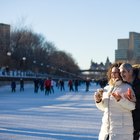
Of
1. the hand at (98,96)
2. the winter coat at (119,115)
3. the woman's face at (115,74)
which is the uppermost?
the woman's face at (115,74)

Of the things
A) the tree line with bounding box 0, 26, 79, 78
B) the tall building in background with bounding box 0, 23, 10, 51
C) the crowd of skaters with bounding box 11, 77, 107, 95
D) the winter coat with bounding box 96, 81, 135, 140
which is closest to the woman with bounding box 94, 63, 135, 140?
the winter coat with bounding box 96, 81, 135, 140

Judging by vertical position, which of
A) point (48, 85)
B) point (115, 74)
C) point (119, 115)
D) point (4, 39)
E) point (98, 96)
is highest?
point (4, 39)

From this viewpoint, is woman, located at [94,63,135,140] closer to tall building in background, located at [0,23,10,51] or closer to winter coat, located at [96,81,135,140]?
winter coat, located at [96,81,135,140]

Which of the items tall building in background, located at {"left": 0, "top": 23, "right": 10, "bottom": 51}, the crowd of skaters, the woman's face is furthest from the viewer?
tall building in background, located at {"left": 0, "top": 23, "right": 10, "bottom": 51}

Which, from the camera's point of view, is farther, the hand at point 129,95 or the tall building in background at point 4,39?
the tall building in background at point 4,39

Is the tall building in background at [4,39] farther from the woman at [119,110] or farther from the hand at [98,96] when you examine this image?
the woman at [119,110]

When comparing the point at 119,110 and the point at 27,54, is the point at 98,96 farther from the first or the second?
the point at 27,54

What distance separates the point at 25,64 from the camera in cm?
8025

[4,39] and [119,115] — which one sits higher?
Result: [4,39]

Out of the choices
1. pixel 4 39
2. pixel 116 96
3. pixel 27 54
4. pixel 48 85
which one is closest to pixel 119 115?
pixel 116 96

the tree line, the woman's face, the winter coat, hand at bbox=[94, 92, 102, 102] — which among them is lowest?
the winter coat

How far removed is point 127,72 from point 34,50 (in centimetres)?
8597

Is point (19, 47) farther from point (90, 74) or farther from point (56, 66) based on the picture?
point (90, 74)

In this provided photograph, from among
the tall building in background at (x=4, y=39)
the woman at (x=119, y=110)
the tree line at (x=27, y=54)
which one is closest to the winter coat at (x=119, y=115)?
the woman at (x=119, y=110)
